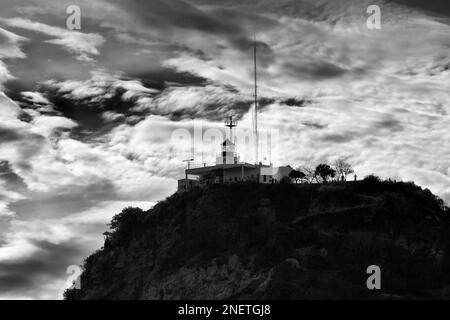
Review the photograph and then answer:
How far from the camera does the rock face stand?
296 feet

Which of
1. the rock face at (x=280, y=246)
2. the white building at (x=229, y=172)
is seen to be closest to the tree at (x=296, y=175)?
the white building at (x=229, y=172)

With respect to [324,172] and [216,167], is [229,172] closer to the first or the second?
[216,167]

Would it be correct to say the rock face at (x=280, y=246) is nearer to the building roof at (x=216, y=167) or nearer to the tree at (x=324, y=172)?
the building roof at (x=216, y=167)

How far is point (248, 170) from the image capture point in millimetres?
111312

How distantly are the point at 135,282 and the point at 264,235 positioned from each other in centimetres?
1707

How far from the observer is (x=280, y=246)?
94812mm

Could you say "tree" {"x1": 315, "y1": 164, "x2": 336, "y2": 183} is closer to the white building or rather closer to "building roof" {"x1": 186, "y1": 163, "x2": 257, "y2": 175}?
the white building

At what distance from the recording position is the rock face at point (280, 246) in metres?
90.3

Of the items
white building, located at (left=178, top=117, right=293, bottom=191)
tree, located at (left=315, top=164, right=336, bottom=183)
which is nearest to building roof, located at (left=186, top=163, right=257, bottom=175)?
white building, located at (left=178, top=117, right=293, bottom=191)

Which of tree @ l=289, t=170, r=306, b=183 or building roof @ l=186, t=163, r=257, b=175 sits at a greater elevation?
building roof @ l=186, t=163, r=257, b=175

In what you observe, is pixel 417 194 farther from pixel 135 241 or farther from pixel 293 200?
pixel 135 241

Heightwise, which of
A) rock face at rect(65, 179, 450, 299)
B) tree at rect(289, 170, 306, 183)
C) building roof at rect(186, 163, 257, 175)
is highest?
building roof at rect(186, 163, 257, 175)

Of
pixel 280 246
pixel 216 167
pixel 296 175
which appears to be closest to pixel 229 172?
pixel 216 167
